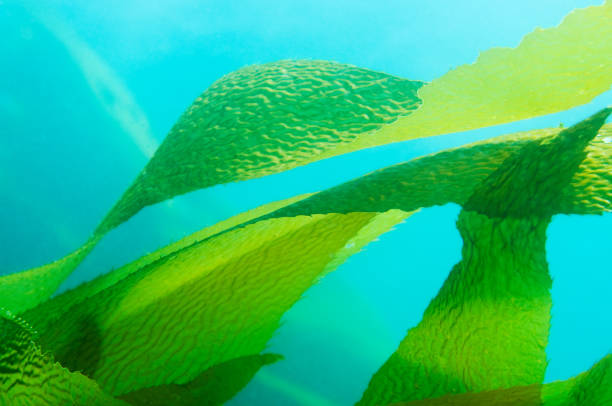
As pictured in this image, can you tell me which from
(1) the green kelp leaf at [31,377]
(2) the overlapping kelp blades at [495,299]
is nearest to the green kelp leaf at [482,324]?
(2) the overlapping kelp blades at [495,299]

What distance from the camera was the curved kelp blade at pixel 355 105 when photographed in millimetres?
143

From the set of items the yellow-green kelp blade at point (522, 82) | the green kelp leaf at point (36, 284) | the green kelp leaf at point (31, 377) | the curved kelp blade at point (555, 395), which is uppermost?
the yellow-green kelp blade at point (522, 82)

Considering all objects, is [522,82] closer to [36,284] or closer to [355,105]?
[355,105]

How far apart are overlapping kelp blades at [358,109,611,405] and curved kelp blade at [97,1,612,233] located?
0.02m

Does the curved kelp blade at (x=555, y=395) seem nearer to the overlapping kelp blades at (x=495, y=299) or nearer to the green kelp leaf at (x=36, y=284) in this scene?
the overlapping kelp blades at (x=495, y=299)

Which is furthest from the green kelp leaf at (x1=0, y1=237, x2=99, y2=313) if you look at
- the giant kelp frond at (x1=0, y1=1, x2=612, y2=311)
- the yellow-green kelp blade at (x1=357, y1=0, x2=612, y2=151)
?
the yellow-green kelp blade at (x1=357, y1=0, x2=612, y2=151)

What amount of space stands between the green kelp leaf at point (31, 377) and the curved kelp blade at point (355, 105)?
70 millimetres

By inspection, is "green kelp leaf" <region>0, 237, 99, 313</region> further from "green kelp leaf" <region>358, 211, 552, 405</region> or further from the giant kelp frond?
"green kelp leaf" <region>358, 211, 552, 405</region>

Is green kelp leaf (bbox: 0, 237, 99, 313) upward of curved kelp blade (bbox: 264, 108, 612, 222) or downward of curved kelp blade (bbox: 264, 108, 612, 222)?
downward

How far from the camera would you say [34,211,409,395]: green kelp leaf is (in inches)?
5.5

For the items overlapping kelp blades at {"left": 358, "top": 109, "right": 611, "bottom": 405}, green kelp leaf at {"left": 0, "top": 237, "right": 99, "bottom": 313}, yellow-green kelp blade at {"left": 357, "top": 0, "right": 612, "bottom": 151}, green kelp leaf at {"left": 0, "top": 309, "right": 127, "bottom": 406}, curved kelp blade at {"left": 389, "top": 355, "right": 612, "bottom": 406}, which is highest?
yellow-green kelp blade at {"left": 357, "top": 0, "right": 612, "bottom": 151}

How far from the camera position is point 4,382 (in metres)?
0.09

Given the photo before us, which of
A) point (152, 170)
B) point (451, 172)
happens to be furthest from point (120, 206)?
point (451, 172)

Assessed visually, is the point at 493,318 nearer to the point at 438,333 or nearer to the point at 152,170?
the point at 438,333
